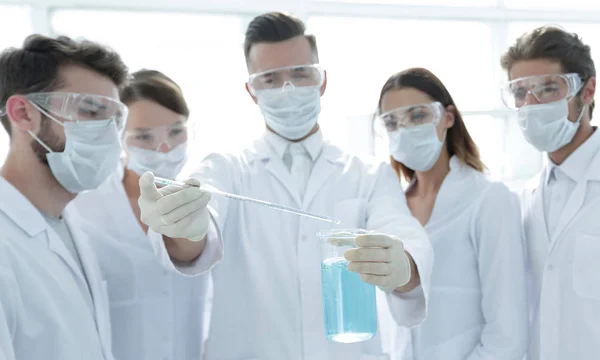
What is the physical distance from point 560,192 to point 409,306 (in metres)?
0.91

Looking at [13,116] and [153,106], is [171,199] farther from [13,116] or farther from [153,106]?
[153,106]

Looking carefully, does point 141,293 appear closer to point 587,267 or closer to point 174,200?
point 174,200

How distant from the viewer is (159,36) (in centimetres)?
400

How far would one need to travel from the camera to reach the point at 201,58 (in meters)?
4.09

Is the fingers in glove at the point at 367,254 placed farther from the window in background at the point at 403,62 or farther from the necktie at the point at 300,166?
the window in background at the point at 403,62

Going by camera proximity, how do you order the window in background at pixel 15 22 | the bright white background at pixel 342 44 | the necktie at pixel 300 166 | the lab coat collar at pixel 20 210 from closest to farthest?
the lab coat collar at pixel 20 210 < the necktie at pixel 300 166 < the window in background at pixel 15 22 < the bright white background at pixel 342 44

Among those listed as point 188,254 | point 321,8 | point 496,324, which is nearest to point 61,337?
point 188,254

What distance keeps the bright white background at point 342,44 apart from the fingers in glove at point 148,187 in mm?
2309

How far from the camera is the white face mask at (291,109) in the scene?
1900 millimetres

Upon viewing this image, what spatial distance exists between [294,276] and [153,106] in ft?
3.20

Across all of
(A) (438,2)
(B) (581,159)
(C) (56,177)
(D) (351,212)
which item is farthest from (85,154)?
(A) (438,2)

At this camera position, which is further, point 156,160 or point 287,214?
point 156,160

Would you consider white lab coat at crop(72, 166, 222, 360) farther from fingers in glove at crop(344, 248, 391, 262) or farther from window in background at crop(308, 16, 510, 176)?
window in background at crop(308, 16, 510, 176)

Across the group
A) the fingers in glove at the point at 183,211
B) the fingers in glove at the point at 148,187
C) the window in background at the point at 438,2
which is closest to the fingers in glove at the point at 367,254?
the fingers in glove at the point at 183,211
